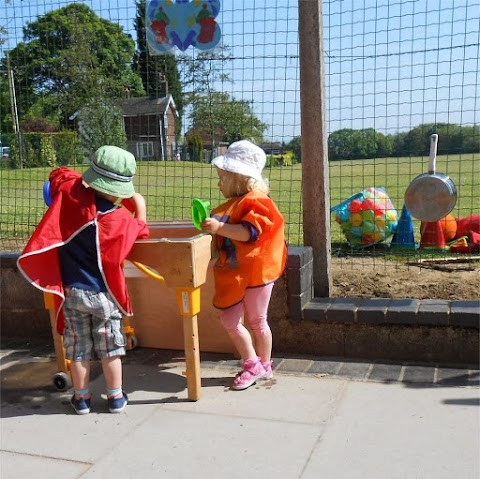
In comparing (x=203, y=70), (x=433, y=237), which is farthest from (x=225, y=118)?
(x=433, y=237)

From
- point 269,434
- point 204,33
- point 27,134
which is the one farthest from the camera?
point 27,134

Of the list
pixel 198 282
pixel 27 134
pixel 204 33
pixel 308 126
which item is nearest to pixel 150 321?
pixel 198 282

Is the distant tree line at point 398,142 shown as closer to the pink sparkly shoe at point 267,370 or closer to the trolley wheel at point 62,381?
the pink sparkly shoe at point 267,370

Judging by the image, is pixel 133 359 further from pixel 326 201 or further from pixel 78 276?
pixel 326 201

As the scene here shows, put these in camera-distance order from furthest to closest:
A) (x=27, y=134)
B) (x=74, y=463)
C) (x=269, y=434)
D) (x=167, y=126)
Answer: (x=27, y=134), (x=167, y=126), (x=269, y=434), (x=74, y=463)

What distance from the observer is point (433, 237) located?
6.71 m

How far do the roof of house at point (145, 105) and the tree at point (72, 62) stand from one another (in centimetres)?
7

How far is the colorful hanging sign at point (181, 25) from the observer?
4641 mm

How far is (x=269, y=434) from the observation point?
3.10 meters

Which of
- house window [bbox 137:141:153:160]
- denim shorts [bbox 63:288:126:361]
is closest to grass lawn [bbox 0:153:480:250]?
house window [bbox 137:141:153:160]

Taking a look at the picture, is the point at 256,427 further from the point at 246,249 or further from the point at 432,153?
the point at 432,153

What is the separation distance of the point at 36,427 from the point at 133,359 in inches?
42.1

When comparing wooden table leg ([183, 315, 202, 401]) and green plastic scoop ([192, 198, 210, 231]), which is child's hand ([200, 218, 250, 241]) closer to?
green plastic scoop ([192, 198, 210, 231])

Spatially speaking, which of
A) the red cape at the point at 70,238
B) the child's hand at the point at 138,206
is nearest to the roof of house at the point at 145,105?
the child's hand at the point at 138,206
